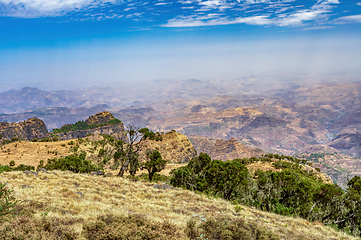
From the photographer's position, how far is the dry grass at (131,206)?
43.4ft

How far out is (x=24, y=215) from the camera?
32.6 feet

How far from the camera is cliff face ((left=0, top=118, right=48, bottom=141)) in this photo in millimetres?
153375

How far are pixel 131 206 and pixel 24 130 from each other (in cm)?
19017

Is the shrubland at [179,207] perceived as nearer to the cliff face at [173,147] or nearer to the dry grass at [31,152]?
the dry grass at [31,152]

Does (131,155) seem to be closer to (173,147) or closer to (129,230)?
(129,230)

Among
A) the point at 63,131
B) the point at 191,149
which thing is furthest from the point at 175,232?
the point at 63,131

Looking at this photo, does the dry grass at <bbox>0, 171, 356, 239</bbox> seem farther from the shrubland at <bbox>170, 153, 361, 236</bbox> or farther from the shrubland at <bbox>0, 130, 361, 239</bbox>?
the shrubland at <bbox>170, 153, 361, 236</bbox>

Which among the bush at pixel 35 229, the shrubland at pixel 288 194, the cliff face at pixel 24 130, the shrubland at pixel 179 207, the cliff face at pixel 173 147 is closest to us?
the bush at pixel 35 229

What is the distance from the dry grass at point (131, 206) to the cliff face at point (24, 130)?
158187mm

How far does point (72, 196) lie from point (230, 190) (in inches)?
840

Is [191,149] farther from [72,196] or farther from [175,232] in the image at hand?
[175,232]

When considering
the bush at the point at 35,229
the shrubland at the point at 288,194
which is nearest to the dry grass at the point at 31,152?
the shrubland at the point at 288,194

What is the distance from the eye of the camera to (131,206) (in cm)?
1755

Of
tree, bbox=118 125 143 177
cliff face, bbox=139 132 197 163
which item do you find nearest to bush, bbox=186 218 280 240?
tree, bbox=118 125 143 177
